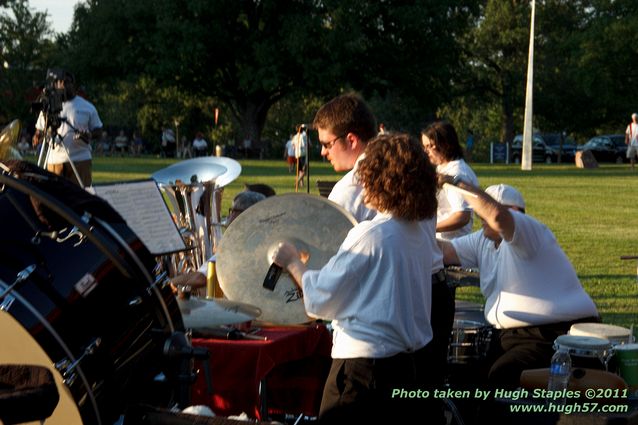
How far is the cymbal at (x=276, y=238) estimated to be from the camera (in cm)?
452

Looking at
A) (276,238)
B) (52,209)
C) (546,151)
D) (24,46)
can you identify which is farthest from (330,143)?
(24,46)

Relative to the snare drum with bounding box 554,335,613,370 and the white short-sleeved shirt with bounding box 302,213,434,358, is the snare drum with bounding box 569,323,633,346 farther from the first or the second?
the white short-sleeved shirt with bounding box 302,213,434,358

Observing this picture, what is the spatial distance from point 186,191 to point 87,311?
5.09 meters

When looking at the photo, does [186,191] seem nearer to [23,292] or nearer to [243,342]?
[243,342]

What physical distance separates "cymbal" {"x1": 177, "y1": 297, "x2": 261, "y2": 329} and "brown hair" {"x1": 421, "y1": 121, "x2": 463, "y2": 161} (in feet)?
10.9

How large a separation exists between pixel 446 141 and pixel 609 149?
39.5 m

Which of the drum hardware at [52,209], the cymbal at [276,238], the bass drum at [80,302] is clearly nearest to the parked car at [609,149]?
Answer: the cymbal at [276,238]

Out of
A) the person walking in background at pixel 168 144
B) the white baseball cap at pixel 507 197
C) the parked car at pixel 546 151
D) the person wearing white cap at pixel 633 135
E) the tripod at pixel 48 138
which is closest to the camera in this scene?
the white baseball cap at pixel 507 197

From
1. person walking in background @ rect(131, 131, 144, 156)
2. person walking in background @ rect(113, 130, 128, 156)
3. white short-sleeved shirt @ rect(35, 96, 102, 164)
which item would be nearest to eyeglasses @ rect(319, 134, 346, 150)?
white short-sleeved shirt @ rect(35, 96, 102, 164)

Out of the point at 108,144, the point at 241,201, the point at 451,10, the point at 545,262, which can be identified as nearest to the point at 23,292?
the point at 545,262

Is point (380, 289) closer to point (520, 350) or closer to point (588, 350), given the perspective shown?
point (588, 350)

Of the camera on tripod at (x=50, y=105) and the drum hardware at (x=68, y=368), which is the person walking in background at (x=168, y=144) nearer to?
the camera on tripod at (x=50, y=105)

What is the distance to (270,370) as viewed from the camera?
4.79 meters

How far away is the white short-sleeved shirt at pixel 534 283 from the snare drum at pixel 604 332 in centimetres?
32
